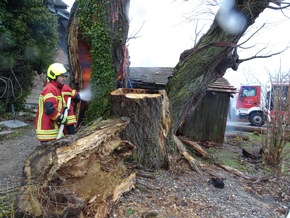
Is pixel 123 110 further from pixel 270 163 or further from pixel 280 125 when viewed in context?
pixel 270 163

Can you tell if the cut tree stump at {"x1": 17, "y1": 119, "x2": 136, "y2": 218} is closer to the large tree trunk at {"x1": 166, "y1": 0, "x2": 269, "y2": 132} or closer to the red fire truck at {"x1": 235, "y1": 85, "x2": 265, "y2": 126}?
the large tree trunk at {"x1": 166, "y1": 0, "x2": 269, "y2": 132}

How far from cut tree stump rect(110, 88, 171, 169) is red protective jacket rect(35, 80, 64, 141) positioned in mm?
818

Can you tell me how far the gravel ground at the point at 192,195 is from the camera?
2999 mm

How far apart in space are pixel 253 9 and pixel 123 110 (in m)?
3.30

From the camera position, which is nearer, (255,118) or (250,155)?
(250,155)

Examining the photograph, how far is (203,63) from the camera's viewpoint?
16.1 feet

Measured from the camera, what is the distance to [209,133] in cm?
878

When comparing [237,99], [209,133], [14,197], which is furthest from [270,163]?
[237,99]

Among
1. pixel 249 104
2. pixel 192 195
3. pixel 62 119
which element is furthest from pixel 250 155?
pixel 249 104

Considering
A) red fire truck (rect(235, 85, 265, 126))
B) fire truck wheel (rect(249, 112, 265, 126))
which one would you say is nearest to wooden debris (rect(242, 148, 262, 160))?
fire truck wheel (rect(249, 112, 265, 126))

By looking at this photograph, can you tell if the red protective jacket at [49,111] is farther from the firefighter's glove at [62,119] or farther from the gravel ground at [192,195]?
the gravel ground at [192,195]

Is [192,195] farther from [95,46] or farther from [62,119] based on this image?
[95,46]

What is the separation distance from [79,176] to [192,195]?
1.70m

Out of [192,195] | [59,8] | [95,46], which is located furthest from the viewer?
[59,8]
